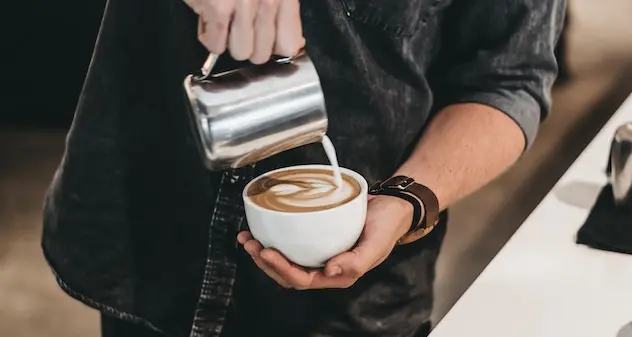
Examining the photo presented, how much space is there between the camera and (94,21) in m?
2.01

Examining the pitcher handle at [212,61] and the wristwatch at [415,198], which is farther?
the wristwatch at [415,198]

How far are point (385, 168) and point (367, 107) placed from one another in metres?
0.09

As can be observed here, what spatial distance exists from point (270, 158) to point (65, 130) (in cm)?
144

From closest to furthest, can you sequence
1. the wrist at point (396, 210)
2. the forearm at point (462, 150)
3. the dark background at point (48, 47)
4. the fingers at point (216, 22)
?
1. the fingers at point (216, 22)
2. the wrist at point (396, 210)
3. the forearm at point (462, 150)
4. the dark background at point (48, 47)

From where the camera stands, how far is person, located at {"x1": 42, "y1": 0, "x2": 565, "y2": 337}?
0.95 meters

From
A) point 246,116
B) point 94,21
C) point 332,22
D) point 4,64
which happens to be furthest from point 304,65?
point 4,64

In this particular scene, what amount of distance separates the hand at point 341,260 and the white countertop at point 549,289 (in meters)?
0.09

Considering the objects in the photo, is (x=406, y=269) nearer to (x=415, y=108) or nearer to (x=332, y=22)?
(x=415, y=108)

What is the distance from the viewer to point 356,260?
2.58 feet

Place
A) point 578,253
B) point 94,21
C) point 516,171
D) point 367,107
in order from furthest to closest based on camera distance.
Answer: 1. point 516,171
2. point 94,21
3. point 367,107
4. point 578,253

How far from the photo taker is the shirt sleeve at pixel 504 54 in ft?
3.28

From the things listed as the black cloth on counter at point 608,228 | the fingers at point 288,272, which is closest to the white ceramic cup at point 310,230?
the fingers at point 288,272

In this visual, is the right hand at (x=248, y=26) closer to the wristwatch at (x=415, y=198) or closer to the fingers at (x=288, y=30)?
the fingers at (x=288, y=30)

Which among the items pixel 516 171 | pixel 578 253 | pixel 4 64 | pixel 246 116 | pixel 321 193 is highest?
pixel 246 116
